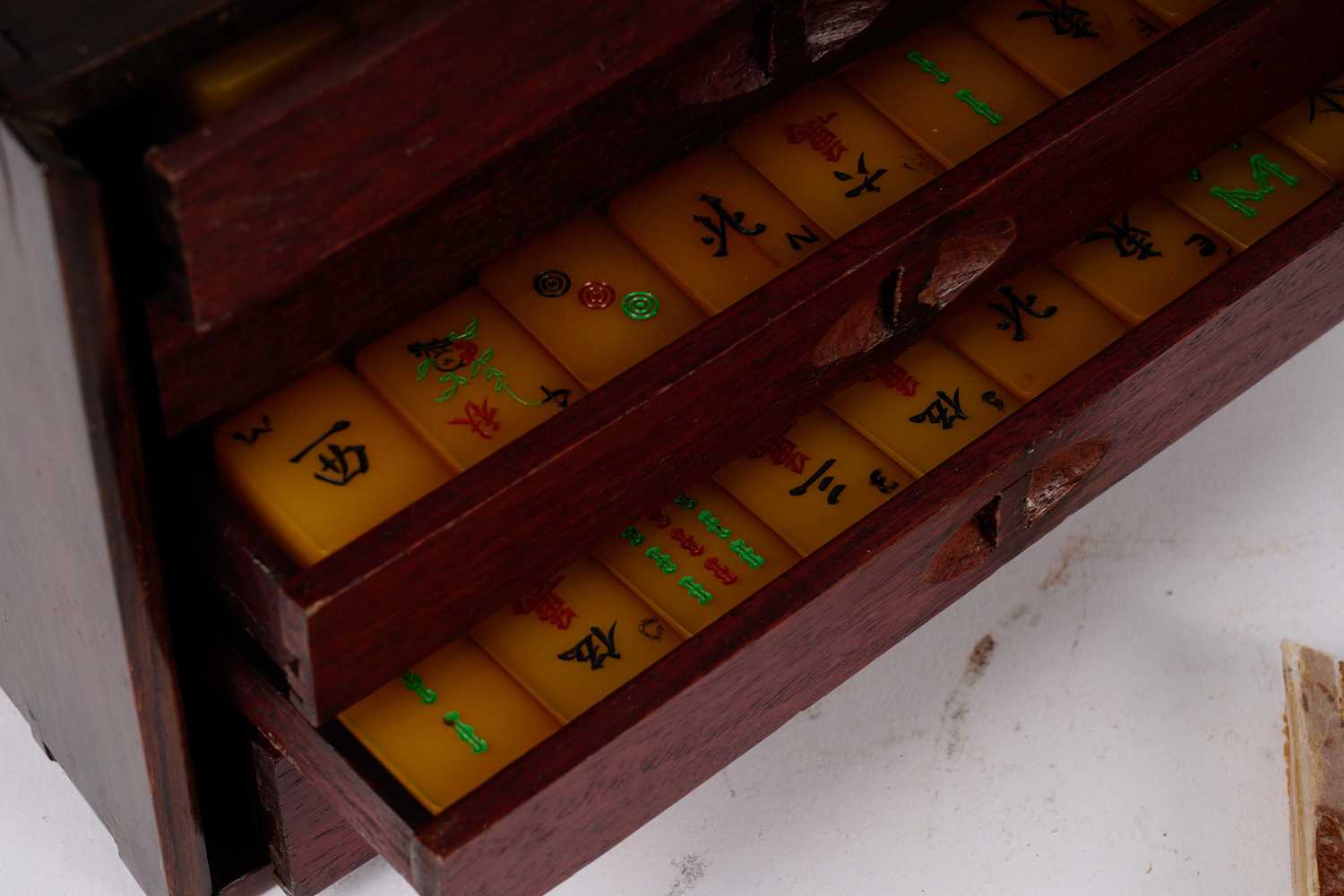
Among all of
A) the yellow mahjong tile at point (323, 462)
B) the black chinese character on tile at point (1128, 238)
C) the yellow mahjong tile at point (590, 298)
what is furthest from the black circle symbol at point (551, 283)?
the black chinese character on tile at point (1128, 238)

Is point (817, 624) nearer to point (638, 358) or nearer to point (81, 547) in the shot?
point (638, 358)

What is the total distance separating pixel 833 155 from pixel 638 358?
0.17m

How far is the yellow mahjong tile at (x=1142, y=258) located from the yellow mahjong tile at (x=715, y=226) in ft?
0.57

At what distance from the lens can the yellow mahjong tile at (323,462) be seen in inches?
35.2

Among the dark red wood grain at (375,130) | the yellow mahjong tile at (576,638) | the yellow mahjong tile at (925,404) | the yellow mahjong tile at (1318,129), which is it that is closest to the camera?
the dark red wood grain at (375,130)

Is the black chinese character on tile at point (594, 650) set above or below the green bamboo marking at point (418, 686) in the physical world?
above

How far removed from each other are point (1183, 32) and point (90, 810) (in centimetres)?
74

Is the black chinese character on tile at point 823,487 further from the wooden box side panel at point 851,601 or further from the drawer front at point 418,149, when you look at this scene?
the drawer front at point 418,149

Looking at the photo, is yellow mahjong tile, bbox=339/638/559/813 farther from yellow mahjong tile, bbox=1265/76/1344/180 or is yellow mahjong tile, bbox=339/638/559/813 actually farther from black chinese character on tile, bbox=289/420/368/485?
yellow mahjong tile, bbox=1265/76/1344/180

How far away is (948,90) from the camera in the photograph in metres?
1.10

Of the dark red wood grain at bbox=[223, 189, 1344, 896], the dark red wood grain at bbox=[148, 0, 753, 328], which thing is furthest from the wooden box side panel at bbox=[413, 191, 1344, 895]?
the dark red wood grain at bbox=[148, 0, 753, 328]

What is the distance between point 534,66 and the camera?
0.79 meters

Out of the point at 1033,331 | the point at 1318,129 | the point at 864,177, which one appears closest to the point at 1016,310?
the point at 1033,331

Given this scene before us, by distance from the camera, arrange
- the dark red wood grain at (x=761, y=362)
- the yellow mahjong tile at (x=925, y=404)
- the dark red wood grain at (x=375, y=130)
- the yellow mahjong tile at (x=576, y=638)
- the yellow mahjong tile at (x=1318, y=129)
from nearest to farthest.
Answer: the dark red wood grain at (x=375, y=130)
the dark red wood grain at (x=761, y=362)
the yellow mahjong tile at (x=576, y=638)
the yellow mahjong tile at (x=925, y=404)
the yellow mahjong tile at (x=1318, y=129)
